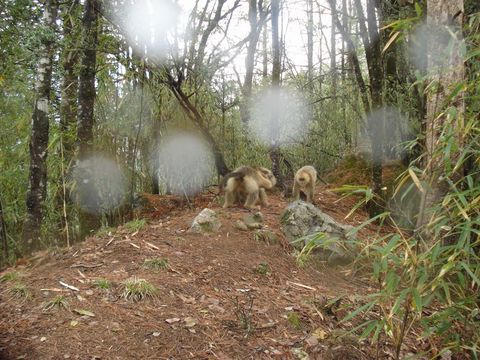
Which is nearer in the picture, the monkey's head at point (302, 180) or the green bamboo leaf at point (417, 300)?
the green bamboo leaf at point (417, 300)

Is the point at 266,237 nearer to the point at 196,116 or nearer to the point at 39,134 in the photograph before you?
the point at 196,116

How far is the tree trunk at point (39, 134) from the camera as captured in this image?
6.38 meters

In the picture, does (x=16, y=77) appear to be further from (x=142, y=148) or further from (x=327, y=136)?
(x=327, y=136)

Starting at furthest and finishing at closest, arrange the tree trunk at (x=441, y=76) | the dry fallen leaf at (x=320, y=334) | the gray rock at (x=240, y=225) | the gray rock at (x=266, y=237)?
1. the gray rock at (x=240, y=225)
2. the gray rock at (x=266, y=237)
3. the dry fallen leaf at (x=320, y=334)
4. the tree trunk at (x=441, y=76)

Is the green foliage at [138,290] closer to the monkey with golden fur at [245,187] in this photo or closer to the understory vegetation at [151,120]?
the understory vegetation at [151,120]

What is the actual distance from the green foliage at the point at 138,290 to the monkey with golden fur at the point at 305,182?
4.59 meters

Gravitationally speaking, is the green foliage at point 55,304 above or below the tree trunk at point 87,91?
below

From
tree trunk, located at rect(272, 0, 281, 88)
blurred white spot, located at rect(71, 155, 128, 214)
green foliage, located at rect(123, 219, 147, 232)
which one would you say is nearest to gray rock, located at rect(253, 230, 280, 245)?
green foliage, located at rect(123, 219, 147, 232)

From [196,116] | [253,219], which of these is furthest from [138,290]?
[196,116]

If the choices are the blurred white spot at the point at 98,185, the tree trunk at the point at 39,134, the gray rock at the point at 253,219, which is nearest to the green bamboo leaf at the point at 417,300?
the gray rock at the point at 253,219

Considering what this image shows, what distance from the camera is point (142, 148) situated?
7.71m

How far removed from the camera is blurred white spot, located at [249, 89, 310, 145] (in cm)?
1070

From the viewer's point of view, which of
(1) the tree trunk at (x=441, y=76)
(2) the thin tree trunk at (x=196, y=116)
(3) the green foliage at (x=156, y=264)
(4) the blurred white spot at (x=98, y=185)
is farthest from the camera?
(2) the thin tree trunk at (x=196, y=116)

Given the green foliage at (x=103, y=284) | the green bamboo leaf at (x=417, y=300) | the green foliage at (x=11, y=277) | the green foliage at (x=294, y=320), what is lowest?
the green foliage at (x=294, y=320)
